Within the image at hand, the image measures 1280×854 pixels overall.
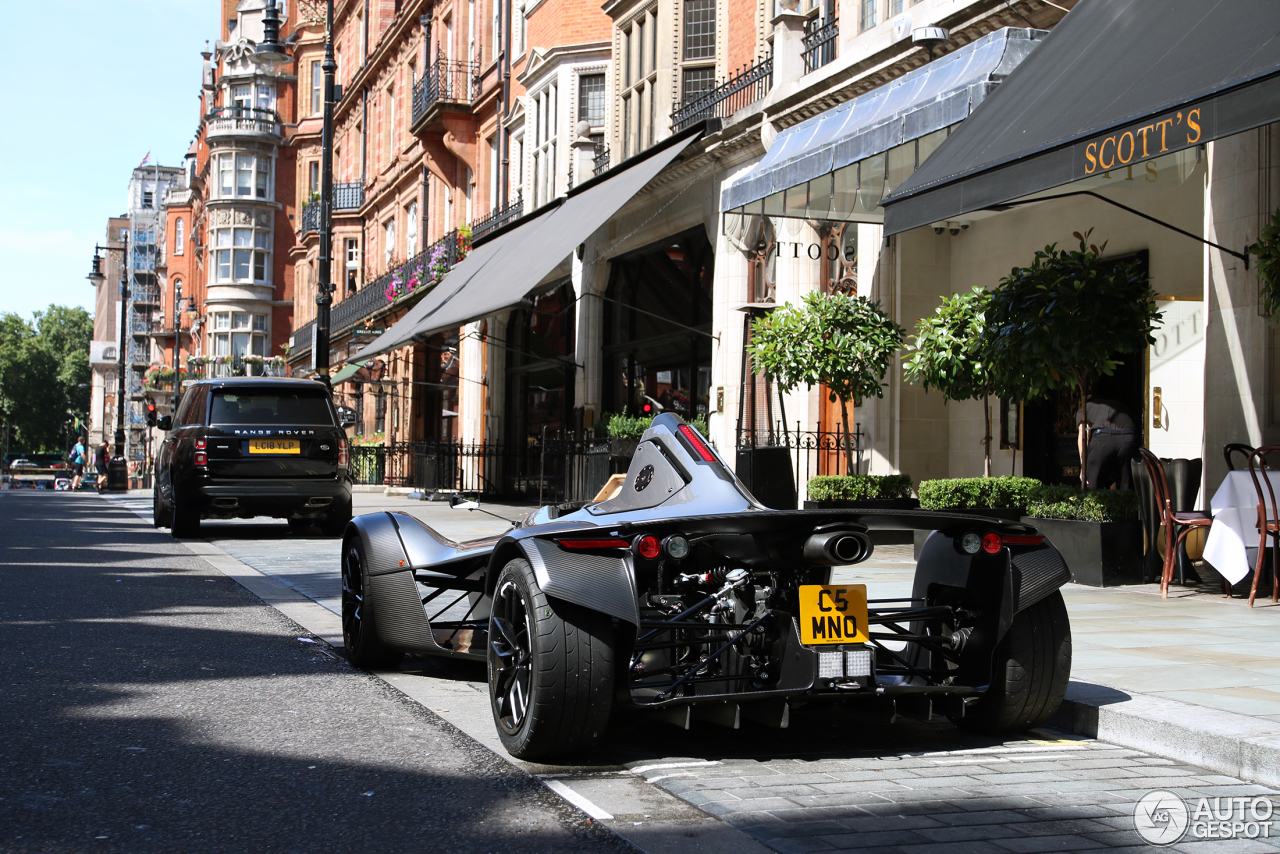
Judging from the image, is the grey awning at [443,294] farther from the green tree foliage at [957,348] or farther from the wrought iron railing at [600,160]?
the green tree foliage at [957,348]

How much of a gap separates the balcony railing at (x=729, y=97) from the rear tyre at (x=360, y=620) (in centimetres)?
1216

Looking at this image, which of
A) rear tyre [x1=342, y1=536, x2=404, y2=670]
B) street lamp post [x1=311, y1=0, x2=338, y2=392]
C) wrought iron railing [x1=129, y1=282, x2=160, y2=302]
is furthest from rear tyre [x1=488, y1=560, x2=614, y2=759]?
wrought iron railing [x1=129, y1=282, x2=160, y2=302]

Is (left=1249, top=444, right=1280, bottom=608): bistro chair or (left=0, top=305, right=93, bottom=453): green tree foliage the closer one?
(left=1249, top=444, right=1280, bottom=608): bistro chair

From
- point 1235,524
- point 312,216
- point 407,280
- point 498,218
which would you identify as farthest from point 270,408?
point 312,216

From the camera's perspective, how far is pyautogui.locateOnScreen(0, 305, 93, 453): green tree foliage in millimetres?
114312

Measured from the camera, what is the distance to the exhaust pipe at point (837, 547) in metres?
4.21

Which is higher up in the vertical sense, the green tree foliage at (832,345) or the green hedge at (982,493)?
the green tree foliage at (832,345)

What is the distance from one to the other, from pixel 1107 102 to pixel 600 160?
15.4m

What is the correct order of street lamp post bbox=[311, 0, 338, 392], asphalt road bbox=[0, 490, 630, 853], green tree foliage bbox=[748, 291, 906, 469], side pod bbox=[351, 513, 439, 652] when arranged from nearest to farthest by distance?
1. asphalt road bbox=[0, 490, 630, 853]
2. side pod bbox=[351, 513, 439, 652]
3. green tree foliage bbox=[748, 291, 906, 469]
4. street lamp post bbox=[311, 0, 338, 392]

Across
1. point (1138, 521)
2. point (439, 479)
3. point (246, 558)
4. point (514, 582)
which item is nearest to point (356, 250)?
point (439, 479)

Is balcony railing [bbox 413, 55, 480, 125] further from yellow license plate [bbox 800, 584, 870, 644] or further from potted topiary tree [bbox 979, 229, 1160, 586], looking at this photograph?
yellow license plate [bbox 800, 584, 870, 644]

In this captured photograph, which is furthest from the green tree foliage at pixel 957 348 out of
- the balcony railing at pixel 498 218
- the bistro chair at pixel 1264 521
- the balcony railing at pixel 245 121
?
the balcony railing at pixel 245 121

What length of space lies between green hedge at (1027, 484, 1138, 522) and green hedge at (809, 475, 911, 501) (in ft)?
11.0

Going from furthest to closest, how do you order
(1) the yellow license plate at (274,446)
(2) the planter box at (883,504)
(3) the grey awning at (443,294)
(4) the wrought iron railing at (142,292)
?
1. (4) the wrought iron railing at (142,292)
2. (3) the grey awning at (443,294)
3. (1) the yellow license plate at (274,446)
4. (2) the planter box at (883,504)
